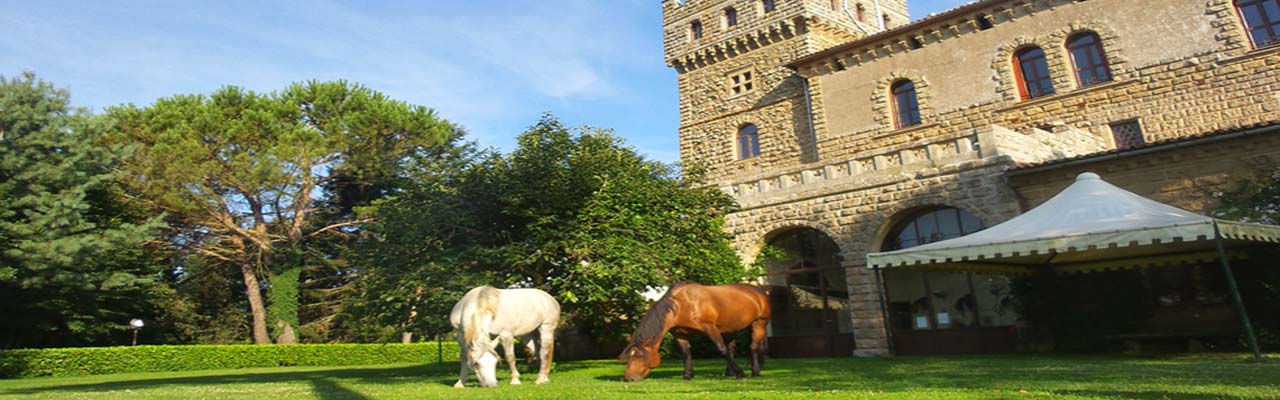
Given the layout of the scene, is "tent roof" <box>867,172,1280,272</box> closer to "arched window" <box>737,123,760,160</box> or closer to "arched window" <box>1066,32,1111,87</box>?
"arched window" <box>1066,32,1111,87</box>

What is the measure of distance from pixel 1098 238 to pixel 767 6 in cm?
2052

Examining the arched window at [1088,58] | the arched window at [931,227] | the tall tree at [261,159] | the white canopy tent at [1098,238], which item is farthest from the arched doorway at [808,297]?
the tall tree at [261,159]

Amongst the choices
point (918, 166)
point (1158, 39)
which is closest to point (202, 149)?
point (918, 166)

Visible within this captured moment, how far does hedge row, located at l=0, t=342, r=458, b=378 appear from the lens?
24.3m

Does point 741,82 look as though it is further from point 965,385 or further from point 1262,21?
point 965,385

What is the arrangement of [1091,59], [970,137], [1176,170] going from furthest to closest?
[1091,59]
[970,137]
[1176,170]

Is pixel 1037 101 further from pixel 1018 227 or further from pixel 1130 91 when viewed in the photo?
pixel 1018 227

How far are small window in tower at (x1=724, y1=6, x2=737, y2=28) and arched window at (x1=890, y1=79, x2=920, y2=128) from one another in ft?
27.6

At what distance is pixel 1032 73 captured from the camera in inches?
852

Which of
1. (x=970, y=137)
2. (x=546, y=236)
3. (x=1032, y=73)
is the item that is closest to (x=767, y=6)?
(x=1032, y=73)

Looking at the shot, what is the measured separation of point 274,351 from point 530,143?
19534 millimetres

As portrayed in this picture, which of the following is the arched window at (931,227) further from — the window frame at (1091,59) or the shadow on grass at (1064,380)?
the window frame at (1091,59)

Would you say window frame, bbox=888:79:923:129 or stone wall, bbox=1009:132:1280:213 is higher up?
window frame, bbox=888:79:923:129

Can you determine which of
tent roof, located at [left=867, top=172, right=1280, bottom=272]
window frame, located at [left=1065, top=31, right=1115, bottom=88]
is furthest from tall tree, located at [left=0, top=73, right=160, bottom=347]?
window frame, located at [left=1065, top=31, right=1115, bottom=88]
